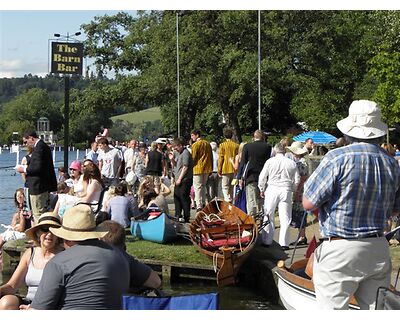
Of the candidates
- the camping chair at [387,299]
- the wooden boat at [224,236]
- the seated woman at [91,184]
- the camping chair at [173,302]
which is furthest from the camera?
the seated woman at [91,184]

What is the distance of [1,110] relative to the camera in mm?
147750

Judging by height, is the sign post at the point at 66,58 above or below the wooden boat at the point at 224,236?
above

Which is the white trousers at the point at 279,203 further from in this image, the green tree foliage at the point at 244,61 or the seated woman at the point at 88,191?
the green tree foliage at the point at 244,61

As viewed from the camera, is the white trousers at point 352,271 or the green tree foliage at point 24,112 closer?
the white trousers at point 352,271

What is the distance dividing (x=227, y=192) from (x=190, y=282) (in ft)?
16.4

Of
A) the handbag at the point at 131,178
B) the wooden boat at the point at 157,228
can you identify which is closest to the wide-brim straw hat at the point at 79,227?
the wooden boat at the point at 157,228

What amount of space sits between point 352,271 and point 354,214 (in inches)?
15.4

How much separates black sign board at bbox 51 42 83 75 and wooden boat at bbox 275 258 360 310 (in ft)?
58.9

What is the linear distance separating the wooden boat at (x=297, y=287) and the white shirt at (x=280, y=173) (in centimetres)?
291

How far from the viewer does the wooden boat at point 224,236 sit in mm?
11898

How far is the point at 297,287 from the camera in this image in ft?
27.0

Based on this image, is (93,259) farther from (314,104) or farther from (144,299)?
(314,104)

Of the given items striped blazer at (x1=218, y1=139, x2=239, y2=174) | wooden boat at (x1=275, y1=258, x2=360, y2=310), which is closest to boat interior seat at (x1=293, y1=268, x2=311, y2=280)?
wooden boat at (x1=275, y1=258, x2=360, y2=310)
